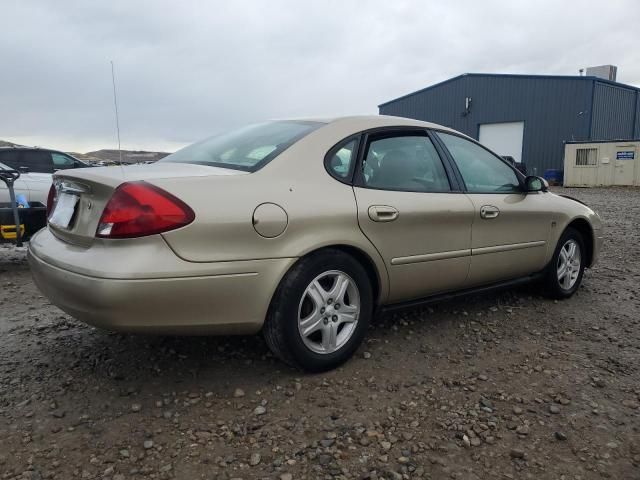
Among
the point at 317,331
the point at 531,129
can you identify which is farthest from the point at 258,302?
the point at 531,129

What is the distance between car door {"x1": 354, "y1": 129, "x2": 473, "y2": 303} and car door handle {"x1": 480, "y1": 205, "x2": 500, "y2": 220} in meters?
0.13

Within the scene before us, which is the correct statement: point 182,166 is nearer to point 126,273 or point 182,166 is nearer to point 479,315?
point 126,273

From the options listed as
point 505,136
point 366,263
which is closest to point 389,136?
point 366,263

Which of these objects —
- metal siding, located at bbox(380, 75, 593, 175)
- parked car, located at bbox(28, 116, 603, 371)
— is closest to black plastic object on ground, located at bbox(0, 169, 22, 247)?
parked car, located at bbox(28, 116, 603, 371)

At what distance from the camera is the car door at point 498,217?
350 centimetres

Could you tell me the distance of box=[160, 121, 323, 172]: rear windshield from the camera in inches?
107

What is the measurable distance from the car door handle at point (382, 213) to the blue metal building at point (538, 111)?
936 inches

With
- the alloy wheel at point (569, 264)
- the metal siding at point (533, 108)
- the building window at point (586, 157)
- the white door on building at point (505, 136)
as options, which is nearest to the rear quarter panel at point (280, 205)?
the alloy wheel at point (569, 264)

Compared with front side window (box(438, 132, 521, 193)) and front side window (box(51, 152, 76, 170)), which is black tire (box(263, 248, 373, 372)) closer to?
front side window (box(438, 132, 521, 193))

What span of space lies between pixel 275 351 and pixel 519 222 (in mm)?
2142

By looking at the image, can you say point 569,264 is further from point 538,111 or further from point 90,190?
point 538,111

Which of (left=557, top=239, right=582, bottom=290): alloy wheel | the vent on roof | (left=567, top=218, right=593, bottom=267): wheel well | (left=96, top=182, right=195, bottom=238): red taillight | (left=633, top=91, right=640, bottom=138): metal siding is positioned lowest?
(left=557, top=239, right=582, bottom=290): alloy wheel

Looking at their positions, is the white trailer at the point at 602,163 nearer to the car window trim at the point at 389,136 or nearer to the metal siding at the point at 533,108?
the metal siding at the point at 533,108

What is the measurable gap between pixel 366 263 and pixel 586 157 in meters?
21.1
